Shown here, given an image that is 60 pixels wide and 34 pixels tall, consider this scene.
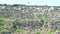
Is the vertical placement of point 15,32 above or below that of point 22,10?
below

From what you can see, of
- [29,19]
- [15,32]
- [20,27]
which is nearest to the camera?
[15,32]

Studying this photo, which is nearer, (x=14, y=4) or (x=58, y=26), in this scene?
(x=58, y=26)

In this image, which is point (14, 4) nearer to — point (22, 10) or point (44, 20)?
point (22, 10)

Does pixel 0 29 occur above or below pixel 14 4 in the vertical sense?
below

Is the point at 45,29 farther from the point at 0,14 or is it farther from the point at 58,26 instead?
the point at 0,14

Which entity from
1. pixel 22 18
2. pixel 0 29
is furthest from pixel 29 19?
pixel 0 29

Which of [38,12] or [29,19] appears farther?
[38,12]

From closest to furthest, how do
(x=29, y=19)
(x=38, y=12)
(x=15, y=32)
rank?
(x=15, y=32)
(x=29, y=19)
(x=38, y=12)

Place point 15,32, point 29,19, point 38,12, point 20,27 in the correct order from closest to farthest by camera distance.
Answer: point 15,32 → point 20,27 → point 29,19 → point 38,12

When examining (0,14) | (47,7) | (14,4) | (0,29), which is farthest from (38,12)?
(0,29)
